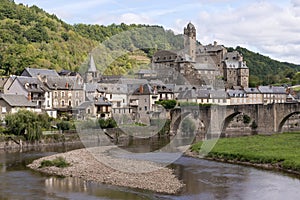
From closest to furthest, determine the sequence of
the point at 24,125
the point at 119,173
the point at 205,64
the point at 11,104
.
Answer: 1. the point at 119,173
2. the point at 24,125
3. the point at 11,104
4. the point at 205,64

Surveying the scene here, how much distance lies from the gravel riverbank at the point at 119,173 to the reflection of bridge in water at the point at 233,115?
73.3 ft

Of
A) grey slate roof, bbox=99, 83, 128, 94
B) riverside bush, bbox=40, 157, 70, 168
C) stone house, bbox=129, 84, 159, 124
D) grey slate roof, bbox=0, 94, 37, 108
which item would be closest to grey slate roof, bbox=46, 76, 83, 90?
grey slate roof, bbox=99, 83, 128, 94

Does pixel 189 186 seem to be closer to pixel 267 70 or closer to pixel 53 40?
pixel 53 40

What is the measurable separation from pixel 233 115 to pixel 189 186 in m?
33.5

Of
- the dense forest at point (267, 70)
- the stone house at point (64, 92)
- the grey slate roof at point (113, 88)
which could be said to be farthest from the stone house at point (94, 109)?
the dense forest at point (267, 70)

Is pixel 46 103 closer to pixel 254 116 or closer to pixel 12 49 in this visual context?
pixel 254 116

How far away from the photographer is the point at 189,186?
2961 centimetres

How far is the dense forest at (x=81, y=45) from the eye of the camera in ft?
274

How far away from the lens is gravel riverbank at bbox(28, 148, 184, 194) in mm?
29656

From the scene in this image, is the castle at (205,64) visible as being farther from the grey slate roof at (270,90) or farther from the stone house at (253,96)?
the grey slate roof at (270,90)

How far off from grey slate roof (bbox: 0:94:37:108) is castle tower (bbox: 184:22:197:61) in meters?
49.9

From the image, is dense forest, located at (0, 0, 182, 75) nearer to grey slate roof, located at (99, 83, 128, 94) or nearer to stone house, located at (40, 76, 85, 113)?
grey slate roof, located at (99, 83, 128, 94)

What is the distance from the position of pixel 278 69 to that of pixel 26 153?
126148mm

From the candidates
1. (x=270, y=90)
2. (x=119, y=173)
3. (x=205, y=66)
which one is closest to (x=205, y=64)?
(x=205, y=66)
